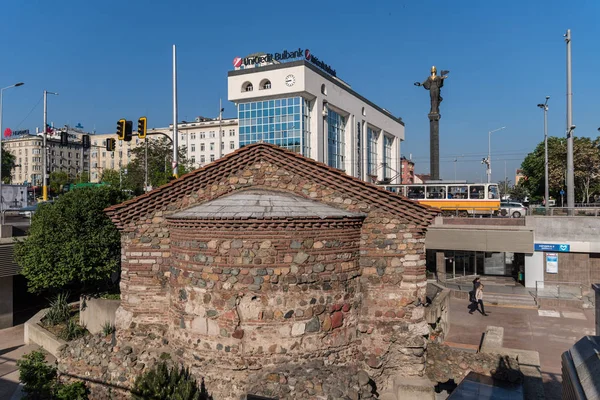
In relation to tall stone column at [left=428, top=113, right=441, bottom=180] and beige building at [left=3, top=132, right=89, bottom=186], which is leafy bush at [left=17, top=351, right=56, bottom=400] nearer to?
tall stone column at [left=428, top=113, right=441, bottom=180]

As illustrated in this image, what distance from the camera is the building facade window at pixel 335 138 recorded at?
53781mm

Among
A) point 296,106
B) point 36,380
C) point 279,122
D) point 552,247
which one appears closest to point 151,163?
point 279,122

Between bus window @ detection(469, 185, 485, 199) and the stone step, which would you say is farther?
bus window @ detection(469, 185, 485, 199)

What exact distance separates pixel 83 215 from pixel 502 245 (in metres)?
20.7

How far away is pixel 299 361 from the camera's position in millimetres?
9211

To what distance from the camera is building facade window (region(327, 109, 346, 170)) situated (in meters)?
53.8

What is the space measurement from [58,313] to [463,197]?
28521mm

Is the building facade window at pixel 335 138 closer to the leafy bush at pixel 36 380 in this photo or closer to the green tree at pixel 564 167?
the green tree at pixel 564 167

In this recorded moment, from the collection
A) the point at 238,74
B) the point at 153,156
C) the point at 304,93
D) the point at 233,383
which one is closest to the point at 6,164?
the point at 153,156

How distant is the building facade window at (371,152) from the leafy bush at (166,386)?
187 ft

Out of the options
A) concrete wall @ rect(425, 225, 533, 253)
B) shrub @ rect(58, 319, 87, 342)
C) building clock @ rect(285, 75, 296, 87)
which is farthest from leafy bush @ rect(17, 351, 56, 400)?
building clock @ rect(285, 75, 296, 87)

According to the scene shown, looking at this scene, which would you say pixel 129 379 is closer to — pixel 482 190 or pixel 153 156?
pixel 482 190

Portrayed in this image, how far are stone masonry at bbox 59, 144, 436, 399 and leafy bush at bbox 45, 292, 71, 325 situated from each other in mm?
5887

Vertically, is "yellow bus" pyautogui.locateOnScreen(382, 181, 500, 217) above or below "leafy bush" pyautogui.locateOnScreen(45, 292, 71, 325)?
above
